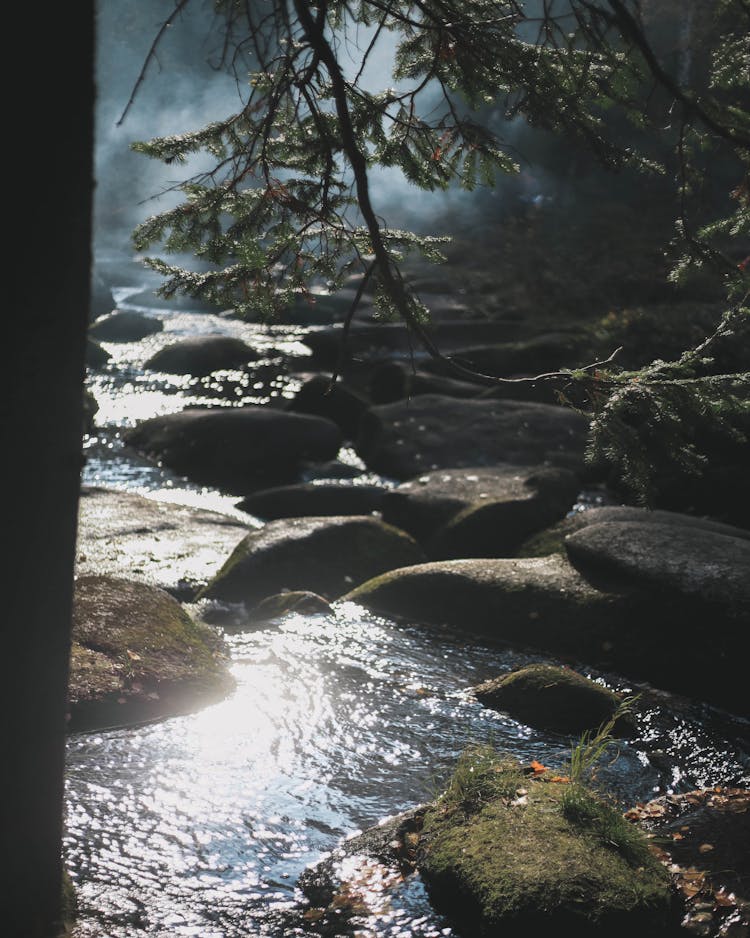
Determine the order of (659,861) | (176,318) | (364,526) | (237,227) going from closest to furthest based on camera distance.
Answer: (659,861)
(237,227)
(364,526)
(176,318)

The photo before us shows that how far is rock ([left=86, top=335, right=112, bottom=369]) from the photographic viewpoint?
18073mm

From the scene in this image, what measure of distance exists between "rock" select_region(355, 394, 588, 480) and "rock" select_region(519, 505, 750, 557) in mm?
3075

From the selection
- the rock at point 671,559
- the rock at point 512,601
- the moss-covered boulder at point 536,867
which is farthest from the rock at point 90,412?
the moss-covered boulder at point 536,867

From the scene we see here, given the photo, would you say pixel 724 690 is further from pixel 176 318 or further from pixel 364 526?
pixel 176 318

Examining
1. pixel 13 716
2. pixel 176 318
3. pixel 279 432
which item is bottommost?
pixel 13 716

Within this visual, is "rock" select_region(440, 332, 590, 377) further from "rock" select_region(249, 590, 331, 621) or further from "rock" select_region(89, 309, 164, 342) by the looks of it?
"rock" select_region(249, 590, 331, 621)

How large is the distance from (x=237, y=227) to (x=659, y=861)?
3.61 meters

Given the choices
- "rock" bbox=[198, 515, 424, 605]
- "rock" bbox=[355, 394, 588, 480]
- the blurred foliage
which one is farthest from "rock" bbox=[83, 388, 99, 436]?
the blurred foliage

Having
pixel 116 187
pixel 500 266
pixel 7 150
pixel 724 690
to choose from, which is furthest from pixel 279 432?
pixel 116 187

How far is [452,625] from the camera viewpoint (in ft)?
24.9

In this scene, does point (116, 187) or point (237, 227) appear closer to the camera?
point (237, 227)

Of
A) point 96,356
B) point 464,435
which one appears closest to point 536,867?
point 464,435

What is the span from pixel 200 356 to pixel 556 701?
43.4 feet

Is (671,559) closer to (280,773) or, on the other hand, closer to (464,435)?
(280,773)
